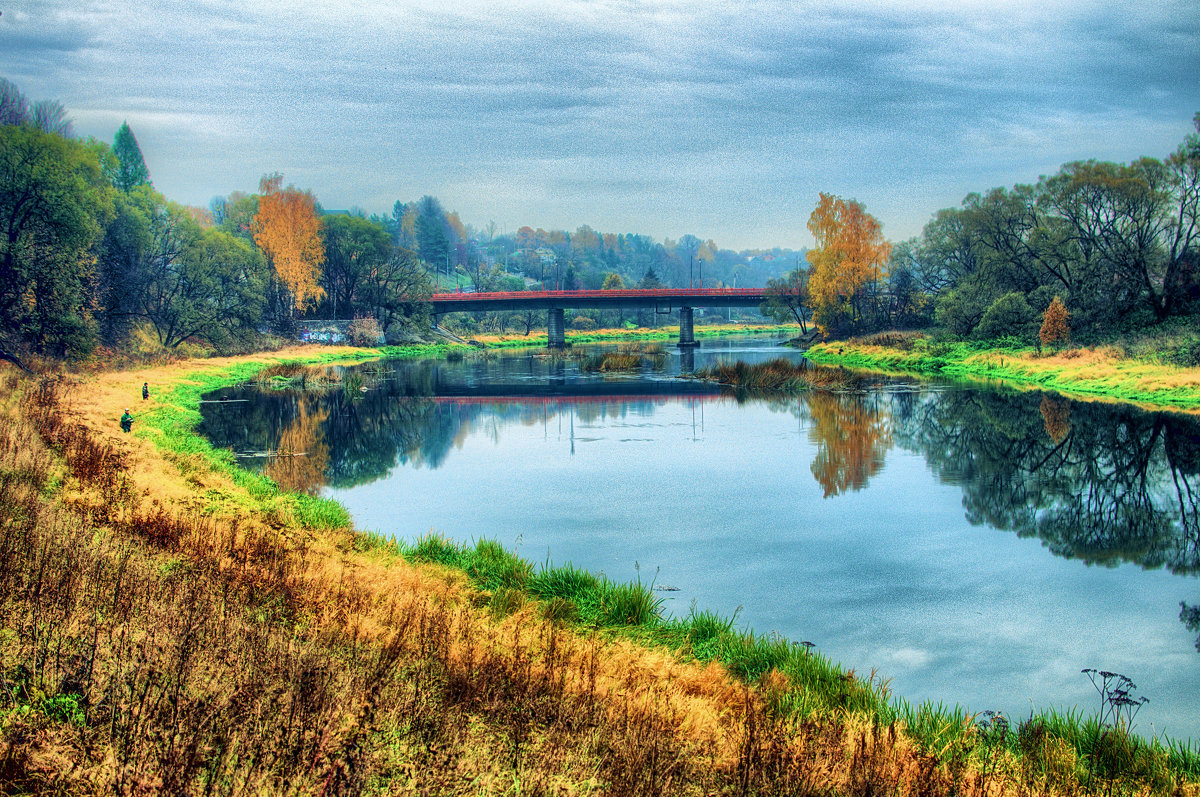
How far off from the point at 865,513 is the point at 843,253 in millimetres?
64387

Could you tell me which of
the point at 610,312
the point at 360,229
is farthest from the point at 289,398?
the point at 610,312

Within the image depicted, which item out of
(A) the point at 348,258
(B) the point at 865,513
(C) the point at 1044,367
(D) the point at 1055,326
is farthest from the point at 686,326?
(B) the point at 865,513

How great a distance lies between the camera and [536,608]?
1205cm

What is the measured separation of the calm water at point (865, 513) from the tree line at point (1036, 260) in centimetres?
2434

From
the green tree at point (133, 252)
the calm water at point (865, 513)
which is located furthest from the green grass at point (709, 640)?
the green tree at point (133, 252)

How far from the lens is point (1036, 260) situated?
66.9 m

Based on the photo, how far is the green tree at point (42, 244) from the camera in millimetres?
39219

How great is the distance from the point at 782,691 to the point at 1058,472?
57.9 feet

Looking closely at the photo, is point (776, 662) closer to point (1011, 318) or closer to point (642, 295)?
point (1011, 318)

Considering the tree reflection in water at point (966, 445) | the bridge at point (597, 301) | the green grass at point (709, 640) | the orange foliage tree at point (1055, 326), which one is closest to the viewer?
the green grass at point (709, 640)

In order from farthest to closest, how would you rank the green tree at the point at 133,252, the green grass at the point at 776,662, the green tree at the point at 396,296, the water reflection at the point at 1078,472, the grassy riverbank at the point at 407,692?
the green tree at the point at 396,296, the green tree at the point at 133,252, the water reflection at the point at 1078,472, the green grass at the point at 776,662, the grassy riverbank at the point at 407,692

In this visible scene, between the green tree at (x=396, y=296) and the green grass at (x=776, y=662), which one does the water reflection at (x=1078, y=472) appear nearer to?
the green grass at (x=776, y=662)

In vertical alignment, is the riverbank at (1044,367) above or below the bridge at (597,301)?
below

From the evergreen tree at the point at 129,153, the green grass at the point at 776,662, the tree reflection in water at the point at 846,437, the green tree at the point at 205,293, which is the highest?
the evergreen tree at the point at 129,153
